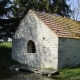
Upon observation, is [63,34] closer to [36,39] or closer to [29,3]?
[36,39]

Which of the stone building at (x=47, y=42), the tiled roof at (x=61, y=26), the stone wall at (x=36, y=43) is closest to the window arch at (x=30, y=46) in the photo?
the stone building at (x=47, y=42)

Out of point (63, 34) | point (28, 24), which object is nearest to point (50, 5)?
point (28, 24)

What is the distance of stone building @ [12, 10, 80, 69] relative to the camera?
16953 millimetres

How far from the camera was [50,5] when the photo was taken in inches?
1210

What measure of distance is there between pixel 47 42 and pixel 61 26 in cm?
209

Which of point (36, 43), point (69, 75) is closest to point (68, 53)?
point (36, 43)

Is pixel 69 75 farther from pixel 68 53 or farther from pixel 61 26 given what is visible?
pixel 61 26

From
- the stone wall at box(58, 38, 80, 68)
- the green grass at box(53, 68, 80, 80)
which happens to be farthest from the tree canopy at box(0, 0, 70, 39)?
the green grass at box(53, 68, 80, 80)

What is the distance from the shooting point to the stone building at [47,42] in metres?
17.0

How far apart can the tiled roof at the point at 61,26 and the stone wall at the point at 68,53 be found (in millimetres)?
465

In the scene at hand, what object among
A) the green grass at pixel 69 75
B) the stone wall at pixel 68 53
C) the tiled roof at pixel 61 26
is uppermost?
the tiled roof at pixel 61 26

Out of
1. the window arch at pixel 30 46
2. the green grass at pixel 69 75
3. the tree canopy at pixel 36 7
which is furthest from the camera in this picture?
the tree canopy at pixel 36 7

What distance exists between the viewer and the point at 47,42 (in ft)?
57.6

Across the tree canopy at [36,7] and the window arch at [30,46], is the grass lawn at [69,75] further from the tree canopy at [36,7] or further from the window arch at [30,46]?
the tree canopy at [36,7]
